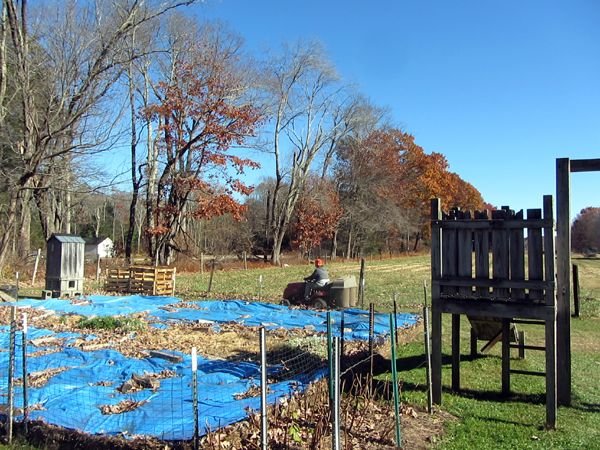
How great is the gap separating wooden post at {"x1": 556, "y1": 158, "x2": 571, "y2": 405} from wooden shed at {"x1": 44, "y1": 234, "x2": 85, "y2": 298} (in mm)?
15856

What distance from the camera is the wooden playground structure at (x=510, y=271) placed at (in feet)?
21.9

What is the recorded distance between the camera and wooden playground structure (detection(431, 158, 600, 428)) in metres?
6.67

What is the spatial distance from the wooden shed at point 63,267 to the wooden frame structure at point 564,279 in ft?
52.1

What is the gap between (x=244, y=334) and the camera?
38.3ft

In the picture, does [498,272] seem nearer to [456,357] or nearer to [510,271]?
[510,271]

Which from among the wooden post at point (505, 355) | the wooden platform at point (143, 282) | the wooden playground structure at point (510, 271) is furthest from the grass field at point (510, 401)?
the wooden platform at point (143, 282)

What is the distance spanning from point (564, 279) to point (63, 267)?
16.1 m

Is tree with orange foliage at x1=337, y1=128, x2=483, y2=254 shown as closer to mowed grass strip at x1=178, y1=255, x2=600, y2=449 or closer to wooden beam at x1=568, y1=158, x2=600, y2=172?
mowed grass strip at x1=178, y1=255, x2=600, y2=449

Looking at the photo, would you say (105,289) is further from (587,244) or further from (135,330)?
(587,244)

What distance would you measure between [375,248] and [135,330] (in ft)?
182

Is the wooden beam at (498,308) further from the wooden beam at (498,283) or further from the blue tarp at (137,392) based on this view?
the blue tarp at (137,392)

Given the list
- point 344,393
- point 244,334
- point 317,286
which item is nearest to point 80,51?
point 317,286

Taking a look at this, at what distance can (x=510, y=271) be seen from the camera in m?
6.88

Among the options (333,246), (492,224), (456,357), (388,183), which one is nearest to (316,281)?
(456,357)
